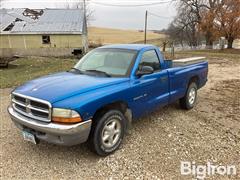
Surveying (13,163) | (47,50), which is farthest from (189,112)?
(47,50)

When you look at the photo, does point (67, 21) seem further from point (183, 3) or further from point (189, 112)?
point (189, 112)

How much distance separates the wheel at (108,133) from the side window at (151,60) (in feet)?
4.04

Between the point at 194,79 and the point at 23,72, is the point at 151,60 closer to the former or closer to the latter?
the point at 194,79

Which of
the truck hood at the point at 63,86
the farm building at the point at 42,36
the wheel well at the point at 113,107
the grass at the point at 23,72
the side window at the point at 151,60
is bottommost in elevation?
the grass at the point at 23,72

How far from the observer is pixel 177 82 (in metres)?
5.16

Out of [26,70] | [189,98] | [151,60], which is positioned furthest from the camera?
[26,70]

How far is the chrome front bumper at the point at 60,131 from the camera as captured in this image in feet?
10.3

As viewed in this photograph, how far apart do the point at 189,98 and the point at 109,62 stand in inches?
95.1

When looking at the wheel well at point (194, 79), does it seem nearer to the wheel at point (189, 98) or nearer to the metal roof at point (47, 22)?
the wheel at point (189, 98)

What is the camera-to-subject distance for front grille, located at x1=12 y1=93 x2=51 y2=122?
3.23m

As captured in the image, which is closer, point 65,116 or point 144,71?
point 65,116

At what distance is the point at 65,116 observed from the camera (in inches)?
123

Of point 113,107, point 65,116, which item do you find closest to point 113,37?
point 113,107

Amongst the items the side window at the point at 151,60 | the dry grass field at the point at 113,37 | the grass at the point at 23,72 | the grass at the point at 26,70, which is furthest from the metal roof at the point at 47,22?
the side window at the point at 151,60
